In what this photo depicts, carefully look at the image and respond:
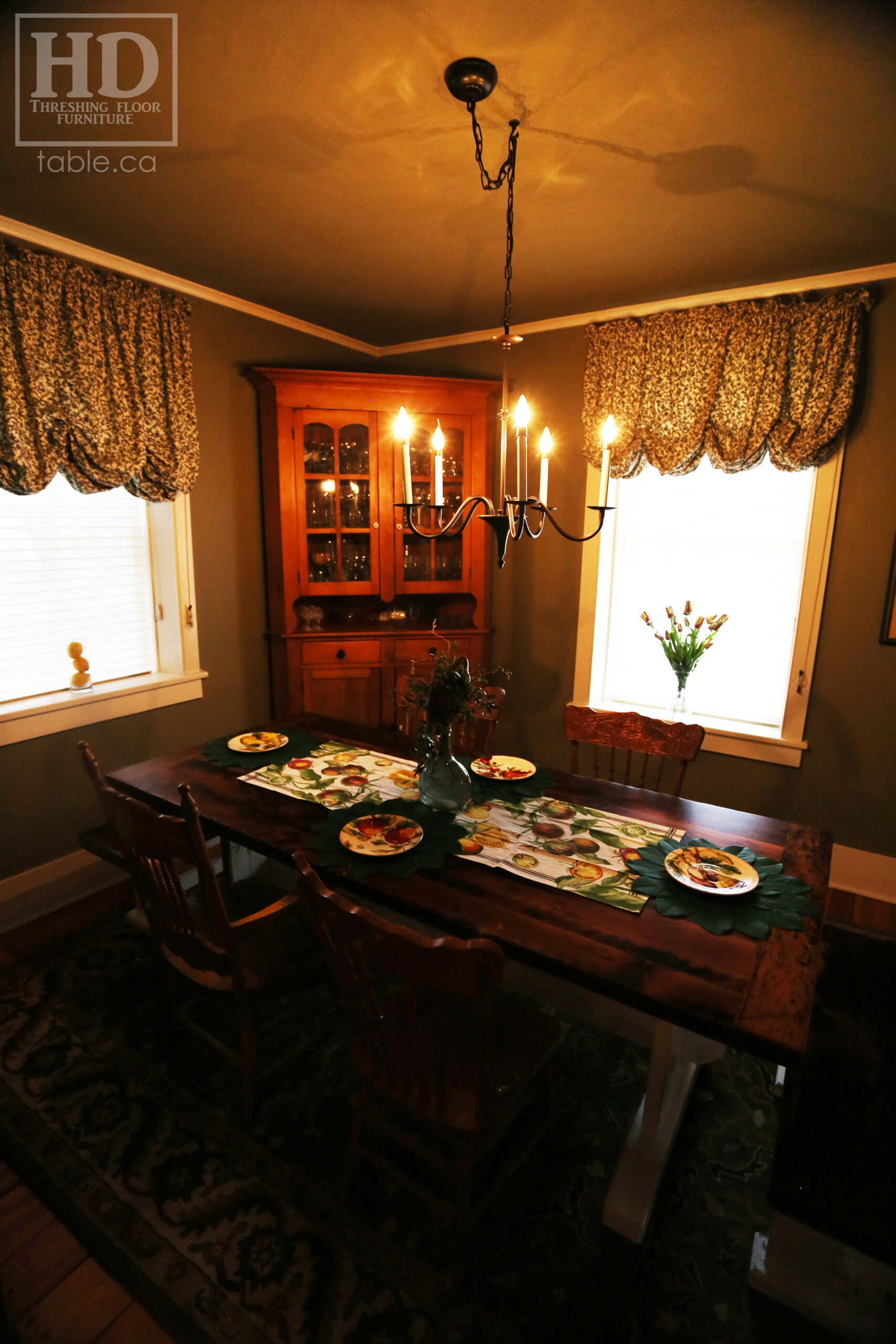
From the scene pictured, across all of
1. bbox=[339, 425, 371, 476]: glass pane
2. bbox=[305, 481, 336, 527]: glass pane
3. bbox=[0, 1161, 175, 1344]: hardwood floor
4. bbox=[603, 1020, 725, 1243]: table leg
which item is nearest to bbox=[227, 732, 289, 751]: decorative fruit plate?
bbox=[0, 1161, 175, 1344]: hardwood floor

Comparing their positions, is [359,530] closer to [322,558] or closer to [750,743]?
[322,558]

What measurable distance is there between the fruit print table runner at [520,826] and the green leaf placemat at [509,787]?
26 millimetres

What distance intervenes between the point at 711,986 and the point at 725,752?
7.03ft

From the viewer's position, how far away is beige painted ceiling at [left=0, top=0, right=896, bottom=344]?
4.58 ft

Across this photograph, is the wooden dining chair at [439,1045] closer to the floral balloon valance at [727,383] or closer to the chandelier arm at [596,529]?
the chandelier arm at [596,529]

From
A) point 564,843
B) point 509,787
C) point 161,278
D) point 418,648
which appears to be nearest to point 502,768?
point 509,787

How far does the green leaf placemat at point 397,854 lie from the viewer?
1561 millimetres

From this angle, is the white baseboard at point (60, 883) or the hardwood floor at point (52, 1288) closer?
the hardwood floor at point (52, 1288)

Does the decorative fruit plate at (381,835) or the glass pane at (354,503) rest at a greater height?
the glass pane at (354,503)

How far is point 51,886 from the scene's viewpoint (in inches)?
107

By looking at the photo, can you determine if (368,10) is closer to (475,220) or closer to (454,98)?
(454,98)

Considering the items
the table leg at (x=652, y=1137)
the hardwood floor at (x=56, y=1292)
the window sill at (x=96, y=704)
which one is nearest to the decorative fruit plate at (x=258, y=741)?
the window sill at (x=96, y=704)

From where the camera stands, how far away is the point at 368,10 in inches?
53.5

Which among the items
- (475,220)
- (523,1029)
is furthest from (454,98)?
(523,1029)
